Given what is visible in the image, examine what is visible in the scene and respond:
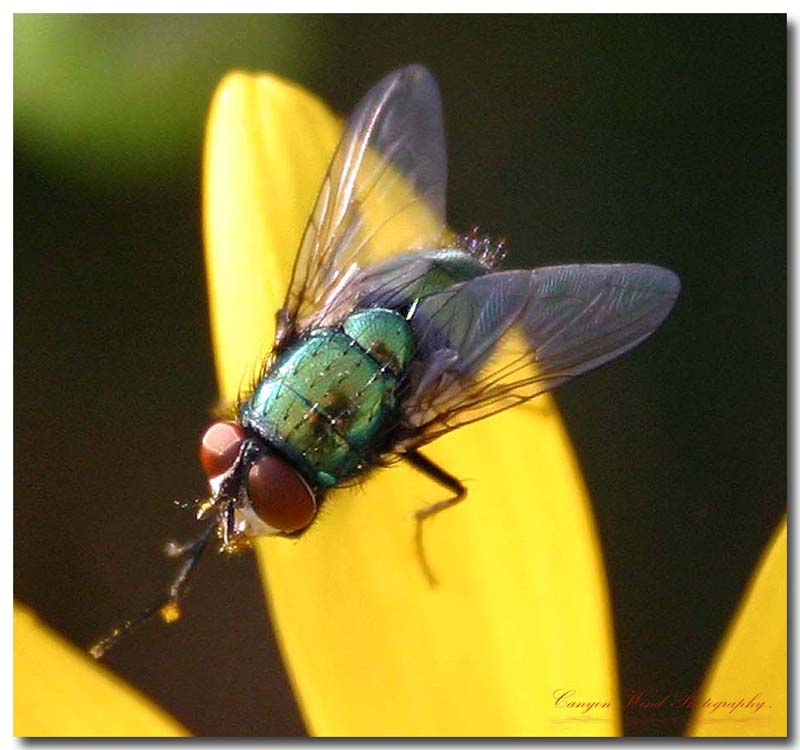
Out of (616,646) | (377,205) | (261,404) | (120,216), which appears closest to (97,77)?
(120,216)

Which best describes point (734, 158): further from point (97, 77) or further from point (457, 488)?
point (97, 77)

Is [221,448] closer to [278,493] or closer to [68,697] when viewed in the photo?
[278,493]

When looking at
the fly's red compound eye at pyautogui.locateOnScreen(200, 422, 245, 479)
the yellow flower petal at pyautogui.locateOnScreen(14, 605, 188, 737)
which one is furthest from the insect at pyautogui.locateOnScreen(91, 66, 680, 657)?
the yellow flower petal at pyautogui.locateOnScreen(14, 605, 188, 737)

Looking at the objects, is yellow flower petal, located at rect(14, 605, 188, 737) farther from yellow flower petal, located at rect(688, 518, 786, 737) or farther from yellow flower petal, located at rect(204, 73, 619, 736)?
yellow flower petal, located at rect(688, 518, 786, 737)

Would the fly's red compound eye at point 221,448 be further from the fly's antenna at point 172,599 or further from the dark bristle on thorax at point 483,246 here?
the dark bristle on thorax at point 483,246

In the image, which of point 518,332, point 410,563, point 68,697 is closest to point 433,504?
point 410,563

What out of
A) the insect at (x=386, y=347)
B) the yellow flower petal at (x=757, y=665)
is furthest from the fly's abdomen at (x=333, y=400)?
the yellow flower petal at (x=757, y=665)
